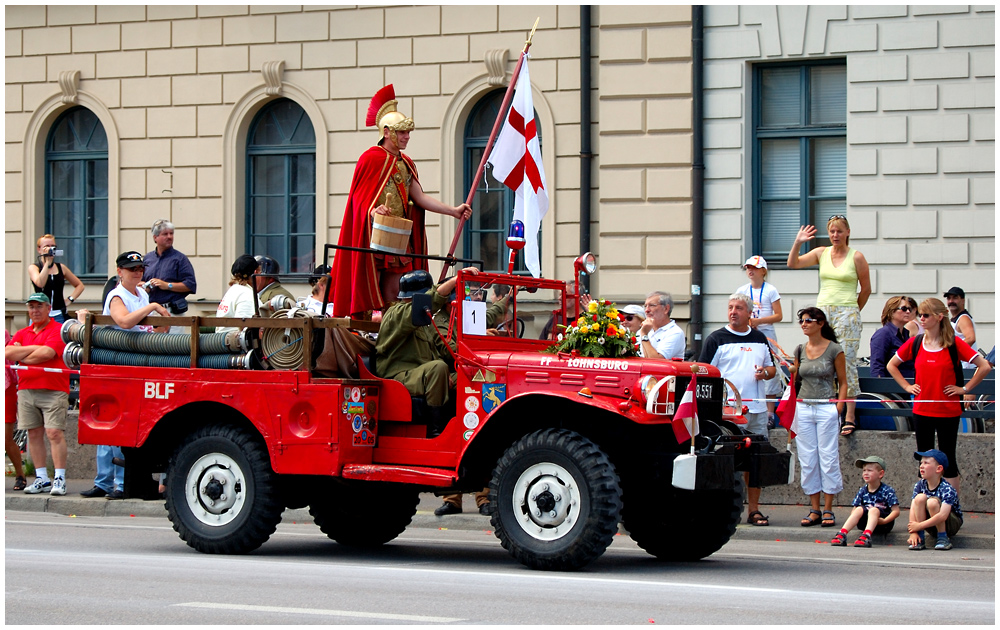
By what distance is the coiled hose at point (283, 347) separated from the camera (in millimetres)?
10766

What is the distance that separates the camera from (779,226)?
1825 cm

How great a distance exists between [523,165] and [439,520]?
3485 millimetres

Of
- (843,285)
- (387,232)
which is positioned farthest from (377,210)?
(843,285)

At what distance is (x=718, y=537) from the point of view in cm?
1059

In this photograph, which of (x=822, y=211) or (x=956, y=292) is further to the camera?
(x=822, y=211)

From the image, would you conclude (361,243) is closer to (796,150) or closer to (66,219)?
(796,150)

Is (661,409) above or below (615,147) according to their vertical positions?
below

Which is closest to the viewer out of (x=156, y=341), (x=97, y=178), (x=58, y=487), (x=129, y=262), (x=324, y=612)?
(x=324, y=612)

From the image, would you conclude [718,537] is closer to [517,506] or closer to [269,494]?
[517,506]

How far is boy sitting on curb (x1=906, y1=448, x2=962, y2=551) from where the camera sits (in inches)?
453

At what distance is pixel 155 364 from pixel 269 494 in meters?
1.44

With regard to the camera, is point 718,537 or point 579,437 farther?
point 718,537

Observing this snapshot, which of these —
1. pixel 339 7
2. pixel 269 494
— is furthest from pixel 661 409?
pixel 339 7

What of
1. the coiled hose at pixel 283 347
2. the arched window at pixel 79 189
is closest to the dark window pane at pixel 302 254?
the arched window at pixel 79 189
